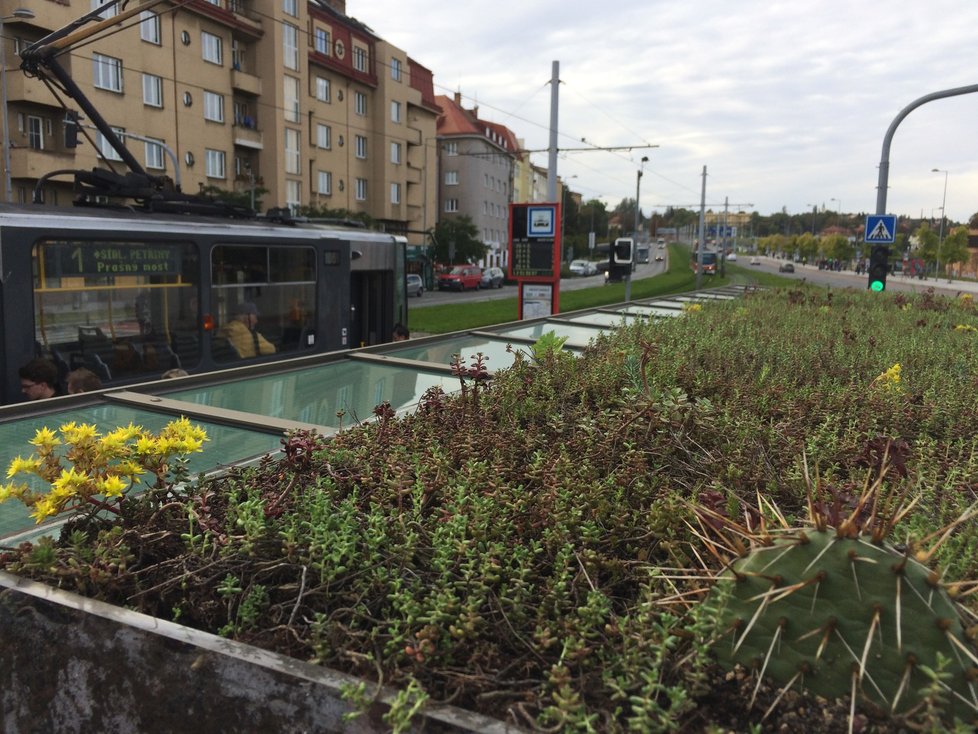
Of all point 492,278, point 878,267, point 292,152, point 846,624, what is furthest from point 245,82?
point 846,624

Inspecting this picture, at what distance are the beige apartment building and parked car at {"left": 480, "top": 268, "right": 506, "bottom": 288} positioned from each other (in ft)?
26.2

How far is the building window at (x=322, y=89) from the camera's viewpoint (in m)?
49.5

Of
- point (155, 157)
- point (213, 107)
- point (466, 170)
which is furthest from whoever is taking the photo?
point (466, 170)

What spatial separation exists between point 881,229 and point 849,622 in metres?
16.5

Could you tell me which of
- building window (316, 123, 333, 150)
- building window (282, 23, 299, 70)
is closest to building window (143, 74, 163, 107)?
building window (282, 23, 299, 70)

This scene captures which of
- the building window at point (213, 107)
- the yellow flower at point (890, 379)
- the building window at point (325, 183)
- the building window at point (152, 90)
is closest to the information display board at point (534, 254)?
the yellow flower at point (890, 379)

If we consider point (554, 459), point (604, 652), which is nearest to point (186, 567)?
point (604, 652)

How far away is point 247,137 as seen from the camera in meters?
42.9

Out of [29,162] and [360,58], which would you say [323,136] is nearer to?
[360,58]

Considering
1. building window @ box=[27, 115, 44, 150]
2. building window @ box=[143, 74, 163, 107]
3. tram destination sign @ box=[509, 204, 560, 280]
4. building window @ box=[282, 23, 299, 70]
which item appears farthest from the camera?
building window @ box=[282, 23, 299, 70]

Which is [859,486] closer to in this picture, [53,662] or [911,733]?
[911,733]

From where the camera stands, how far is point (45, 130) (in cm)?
3294

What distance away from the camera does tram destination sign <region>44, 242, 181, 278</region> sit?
817 centimetres

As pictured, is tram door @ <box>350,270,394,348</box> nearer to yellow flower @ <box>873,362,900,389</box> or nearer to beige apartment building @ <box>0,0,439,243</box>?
beige apartment building @ <box>0,0,439,243</box>
